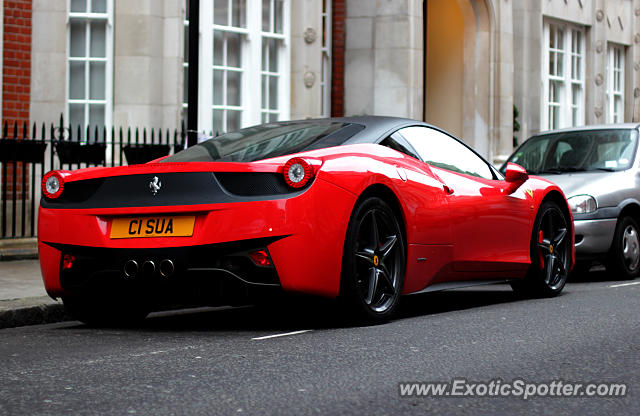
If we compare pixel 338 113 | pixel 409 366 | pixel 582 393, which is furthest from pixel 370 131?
pixel 338 113

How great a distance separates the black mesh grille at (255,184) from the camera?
6301mm

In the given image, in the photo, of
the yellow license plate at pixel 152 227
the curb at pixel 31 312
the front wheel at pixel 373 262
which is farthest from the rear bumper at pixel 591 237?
the yellow license plate at pixel 152 227

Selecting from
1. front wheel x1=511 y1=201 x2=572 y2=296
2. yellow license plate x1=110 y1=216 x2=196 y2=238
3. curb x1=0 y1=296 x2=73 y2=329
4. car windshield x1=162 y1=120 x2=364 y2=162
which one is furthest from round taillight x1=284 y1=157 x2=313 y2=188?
front wheel x1=511 y1=201 x2=572 y2=296

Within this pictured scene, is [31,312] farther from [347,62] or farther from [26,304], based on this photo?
[347,62]

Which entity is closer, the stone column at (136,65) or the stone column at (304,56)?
the stone column at (136,65)

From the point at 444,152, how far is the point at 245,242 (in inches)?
88.6

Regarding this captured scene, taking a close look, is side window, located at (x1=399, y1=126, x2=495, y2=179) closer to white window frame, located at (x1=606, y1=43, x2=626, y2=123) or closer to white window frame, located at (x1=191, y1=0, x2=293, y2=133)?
white window frame, located at (x1=191, y1=0, x2=293, y2=133)

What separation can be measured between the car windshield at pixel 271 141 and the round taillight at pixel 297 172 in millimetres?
440

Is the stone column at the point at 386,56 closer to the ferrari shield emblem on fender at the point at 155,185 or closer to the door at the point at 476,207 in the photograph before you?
the door at the point at 476,207

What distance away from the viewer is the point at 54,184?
22.3 ft

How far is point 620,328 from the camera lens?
677 centimetres

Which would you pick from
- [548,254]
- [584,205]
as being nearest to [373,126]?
[548,254]

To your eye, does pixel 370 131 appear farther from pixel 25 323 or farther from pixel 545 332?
pixel 25 323

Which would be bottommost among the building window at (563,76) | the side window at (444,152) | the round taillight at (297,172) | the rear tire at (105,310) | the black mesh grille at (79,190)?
the rear tire at (105,310)
